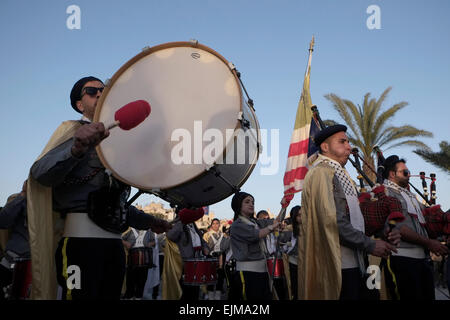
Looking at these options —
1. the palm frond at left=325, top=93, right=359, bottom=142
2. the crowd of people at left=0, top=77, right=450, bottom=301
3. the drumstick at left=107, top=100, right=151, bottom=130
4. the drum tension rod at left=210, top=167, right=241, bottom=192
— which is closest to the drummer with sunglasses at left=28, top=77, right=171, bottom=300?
the crowd of people at left=0, top=77, right=450, bottom=301

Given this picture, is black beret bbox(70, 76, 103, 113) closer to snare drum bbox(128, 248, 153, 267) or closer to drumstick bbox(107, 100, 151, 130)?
drumstick bbox(107, 100, 151, 130)

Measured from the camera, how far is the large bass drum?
101 inches

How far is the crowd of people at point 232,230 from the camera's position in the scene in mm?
2574

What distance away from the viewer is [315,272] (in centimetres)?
349

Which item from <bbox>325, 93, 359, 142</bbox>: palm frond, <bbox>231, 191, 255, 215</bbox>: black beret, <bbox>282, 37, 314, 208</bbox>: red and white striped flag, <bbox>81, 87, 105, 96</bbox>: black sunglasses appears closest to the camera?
<bbox>81, 87, 105, 96</bbox>: black sunglasses

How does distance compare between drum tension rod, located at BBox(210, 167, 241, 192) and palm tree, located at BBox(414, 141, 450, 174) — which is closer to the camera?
drum tension rod, located at BBox(210, 167, 241, 192)

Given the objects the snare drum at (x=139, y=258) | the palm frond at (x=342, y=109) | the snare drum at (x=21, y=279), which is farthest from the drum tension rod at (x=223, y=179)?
the palm frond at (x=342, y=109)

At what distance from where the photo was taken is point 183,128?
105 inches

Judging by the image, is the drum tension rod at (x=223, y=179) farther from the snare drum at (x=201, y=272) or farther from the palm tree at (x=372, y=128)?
the palm tree at (x=372, y=128)

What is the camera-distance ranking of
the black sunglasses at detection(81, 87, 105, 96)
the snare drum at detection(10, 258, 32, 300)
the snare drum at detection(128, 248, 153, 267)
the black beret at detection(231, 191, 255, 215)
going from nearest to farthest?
the black sunglasses at detection(81, 87, 105, 96), the snare drum at detection(10, 258, 32, 300), the black beret at detection(231, 191, 255, 215), the snare drum at detection(128, 248, 153, 267)

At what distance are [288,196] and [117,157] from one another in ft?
15.4

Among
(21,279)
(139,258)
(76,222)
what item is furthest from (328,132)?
(139,258)
